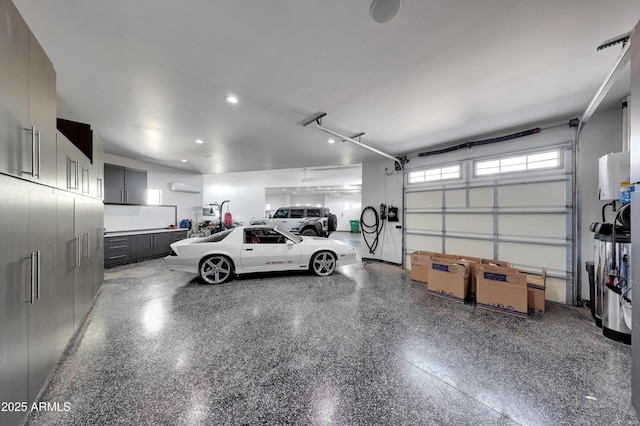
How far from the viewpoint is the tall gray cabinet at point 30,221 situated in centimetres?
114

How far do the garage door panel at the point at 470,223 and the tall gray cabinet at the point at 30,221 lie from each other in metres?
5.63

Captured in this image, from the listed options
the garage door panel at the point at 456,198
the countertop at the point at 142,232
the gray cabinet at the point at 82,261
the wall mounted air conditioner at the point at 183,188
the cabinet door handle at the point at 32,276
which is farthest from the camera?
the wall mounted air conditioner at the point at 183,188

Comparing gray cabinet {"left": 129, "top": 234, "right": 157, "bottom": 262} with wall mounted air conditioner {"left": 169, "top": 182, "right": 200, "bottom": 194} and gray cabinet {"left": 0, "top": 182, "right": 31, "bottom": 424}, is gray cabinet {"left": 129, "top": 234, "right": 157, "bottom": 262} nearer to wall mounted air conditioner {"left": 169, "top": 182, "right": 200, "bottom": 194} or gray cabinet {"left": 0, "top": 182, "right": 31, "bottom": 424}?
wall mounted air conditioner {"left": 169, "top": 182, "right": 200, "bottom": 194}

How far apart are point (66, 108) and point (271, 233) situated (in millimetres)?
3445

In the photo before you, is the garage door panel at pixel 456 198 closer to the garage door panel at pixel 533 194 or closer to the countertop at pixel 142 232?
the garage door panel at pixel 533 194

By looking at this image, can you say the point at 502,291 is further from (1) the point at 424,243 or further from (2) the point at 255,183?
(2) the point at 255,183

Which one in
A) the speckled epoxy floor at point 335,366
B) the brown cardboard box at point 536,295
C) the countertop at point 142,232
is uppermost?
the countertop at point 142,232

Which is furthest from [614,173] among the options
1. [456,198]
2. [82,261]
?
[82,261]

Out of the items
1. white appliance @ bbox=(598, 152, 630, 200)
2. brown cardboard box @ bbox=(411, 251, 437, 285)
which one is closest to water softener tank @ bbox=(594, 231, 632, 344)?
white appliance @ bbox=(598, 152, 630, 200)

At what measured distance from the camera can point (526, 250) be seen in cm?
362

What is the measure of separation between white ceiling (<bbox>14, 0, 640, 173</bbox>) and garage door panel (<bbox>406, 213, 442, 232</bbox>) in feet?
6.38

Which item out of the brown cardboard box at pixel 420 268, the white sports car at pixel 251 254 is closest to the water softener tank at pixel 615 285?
the brown cardboard box at pixel 420 268

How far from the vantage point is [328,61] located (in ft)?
6.80

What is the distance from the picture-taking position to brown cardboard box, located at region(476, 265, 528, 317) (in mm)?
2779
